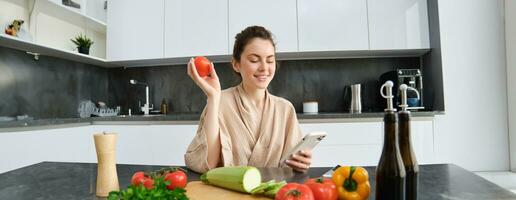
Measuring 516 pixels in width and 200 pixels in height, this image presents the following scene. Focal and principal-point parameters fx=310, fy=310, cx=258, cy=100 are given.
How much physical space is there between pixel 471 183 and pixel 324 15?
2212mm

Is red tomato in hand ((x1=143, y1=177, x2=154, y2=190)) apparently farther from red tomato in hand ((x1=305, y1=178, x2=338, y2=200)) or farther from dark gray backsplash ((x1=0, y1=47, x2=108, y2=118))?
dark gray backsplash ((x1=0, y1=47, x2=108, y2=118))

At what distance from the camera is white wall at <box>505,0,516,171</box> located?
244 centimetres

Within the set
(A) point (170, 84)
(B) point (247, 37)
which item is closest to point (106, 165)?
(B) point (247, 37)

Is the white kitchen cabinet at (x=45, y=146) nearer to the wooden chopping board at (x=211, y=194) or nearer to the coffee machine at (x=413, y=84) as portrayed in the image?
the wooden chopping board at (x=211, y=194)

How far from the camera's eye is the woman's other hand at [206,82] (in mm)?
1158

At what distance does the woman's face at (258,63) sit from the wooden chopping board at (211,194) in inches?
24.3

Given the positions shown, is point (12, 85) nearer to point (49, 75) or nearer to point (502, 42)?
point (49, 75)

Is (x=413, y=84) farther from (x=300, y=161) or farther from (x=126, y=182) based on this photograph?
(x=126, y=182)

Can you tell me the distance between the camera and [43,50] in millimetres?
2568

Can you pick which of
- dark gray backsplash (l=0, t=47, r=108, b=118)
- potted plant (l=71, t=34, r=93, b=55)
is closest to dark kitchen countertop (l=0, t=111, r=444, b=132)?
dark gray backsplash (l=0, t=47, r=108, b=118)

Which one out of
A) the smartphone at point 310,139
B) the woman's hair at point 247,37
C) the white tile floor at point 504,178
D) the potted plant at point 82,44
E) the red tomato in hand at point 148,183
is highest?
Answer: the potted plant at point 82,44

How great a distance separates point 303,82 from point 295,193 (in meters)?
2.68

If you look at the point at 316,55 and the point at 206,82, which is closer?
the point at 206,82

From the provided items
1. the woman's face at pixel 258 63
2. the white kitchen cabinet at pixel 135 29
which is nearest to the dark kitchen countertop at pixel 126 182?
the woman's face at pixel 258 63
